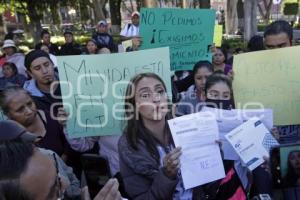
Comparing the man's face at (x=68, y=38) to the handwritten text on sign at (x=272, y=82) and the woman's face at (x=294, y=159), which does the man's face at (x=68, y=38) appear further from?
the woman's face at (x=294, y=159)

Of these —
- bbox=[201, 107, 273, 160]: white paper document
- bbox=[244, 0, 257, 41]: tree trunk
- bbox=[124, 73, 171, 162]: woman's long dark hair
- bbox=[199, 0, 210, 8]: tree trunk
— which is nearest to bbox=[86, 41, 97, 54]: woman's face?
bbox=[124, 73, 171, 162]: woman's long dark hair

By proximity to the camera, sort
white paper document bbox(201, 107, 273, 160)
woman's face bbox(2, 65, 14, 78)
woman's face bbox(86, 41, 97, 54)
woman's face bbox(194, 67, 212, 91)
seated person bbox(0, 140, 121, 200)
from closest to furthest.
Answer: seated person bbox(0, 140, 121, 200)
white paper document bbox(201, 107, 273, 160)
woman's face bbox(194, 67, 212, 91)
woman's face bbox(2, 65, 14, 78)
woman's face bbox(86, 41, 97, 54)

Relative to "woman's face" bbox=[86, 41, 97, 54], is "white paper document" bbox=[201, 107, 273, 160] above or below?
below

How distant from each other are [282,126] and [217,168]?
94 centimetres

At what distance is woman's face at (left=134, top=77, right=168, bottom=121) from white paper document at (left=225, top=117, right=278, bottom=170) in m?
0.39

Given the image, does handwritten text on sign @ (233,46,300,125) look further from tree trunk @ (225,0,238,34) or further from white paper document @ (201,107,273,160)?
tree trunk @ (225,0,238,34)

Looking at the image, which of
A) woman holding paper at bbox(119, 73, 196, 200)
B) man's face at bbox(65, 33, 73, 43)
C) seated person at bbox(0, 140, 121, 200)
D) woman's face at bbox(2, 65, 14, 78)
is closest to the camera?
seated person at bbox(0, 140, 121, 200)

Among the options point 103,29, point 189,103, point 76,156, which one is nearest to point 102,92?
point 76,156

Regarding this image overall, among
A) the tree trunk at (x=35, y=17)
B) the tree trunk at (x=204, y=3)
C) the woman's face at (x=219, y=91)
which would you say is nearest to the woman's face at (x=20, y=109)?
the woman's face at (x=219, y=91)

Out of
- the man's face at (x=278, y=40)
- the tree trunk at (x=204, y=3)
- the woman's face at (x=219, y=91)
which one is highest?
the tree trunk at (x=204, y=3)

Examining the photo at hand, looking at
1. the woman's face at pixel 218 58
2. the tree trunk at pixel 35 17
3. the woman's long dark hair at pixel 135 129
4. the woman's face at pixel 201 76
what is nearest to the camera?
the woman's long dark hair at pixel 135 129

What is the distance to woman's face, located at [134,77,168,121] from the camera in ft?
7.94

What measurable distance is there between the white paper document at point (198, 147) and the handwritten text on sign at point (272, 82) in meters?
0.72

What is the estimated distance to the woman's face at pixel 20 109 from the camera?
9.14 feet
